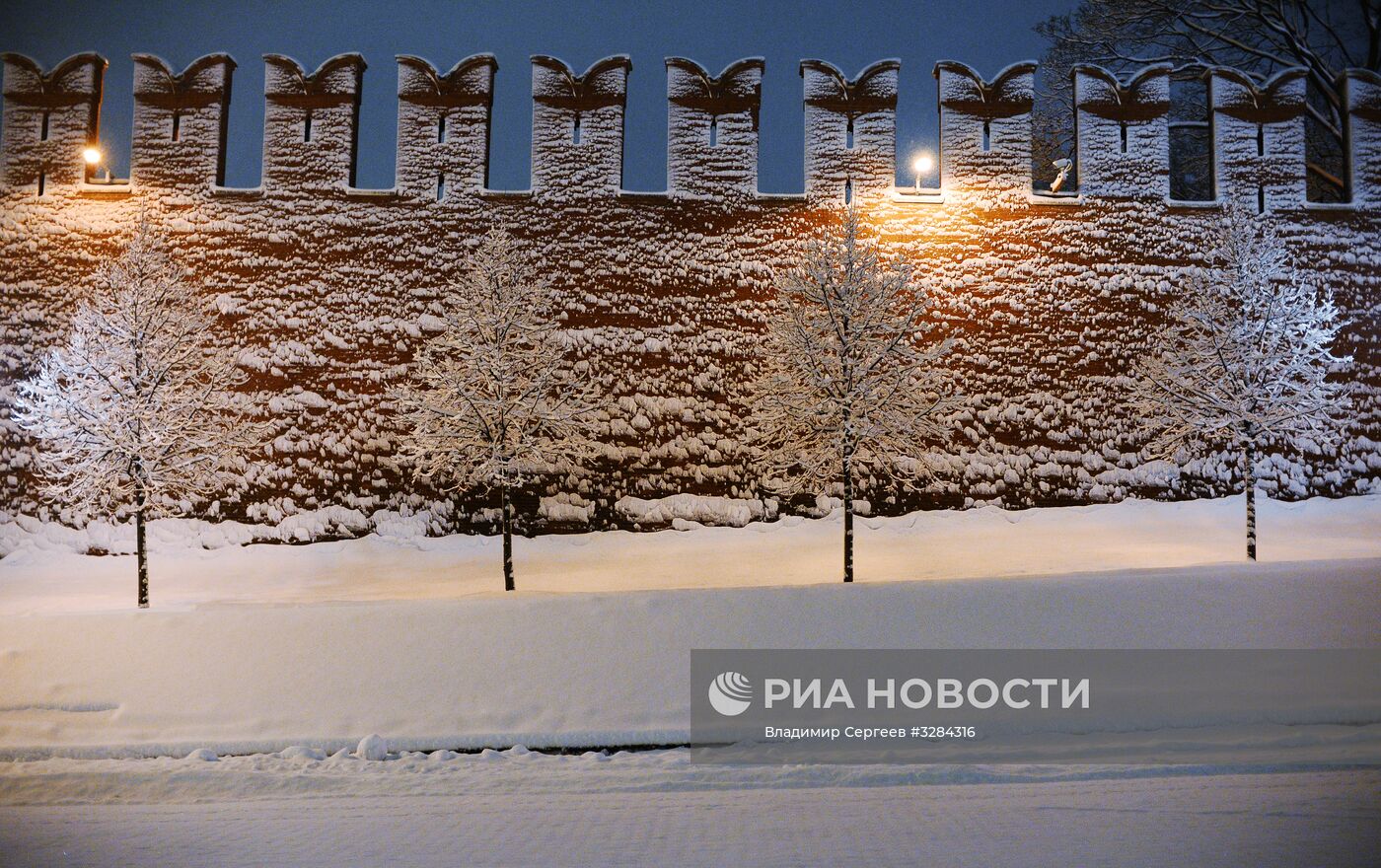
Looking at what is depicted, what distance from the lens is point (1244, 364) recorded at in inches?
359

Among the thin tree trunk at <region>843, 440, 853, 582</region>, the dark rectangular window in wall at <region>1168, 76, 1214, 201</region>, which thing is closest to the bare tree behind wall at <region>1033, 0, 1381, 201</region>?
the dark rectangular window in wall at <region>1168, 76, 1214, 201</region>

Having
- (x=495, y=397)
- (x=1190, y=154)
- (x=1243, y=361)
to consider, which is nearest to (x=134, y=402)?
(x=495, y=397)

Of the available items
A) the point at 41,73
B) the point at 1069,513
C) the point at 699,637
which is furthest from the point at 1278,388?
the point at 41,73

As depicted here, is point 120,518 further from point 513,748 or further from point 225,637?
point 513,748

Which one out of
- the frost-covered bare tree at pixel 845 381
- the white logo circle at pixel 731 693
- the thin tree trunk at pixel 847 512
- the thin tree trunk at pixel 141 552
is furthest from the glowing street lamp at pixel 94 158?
the white logo circle at pixel 731 693

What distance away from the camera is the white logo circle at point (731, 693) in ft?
19.9

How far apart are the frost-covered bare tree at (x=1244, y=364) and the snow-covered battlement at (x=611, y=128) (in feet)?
5.43

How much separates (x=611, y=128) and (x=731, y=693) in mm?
7874

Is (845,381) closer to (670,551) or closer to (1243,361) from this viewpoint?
(670,551)

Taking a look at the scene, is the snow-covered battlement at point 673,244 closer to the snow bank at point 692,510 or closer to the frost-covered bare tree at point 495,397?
the snow bank at point 692,510

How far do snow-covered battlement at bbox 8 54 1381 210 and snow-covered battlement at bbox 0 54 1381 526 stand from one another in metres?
0.03

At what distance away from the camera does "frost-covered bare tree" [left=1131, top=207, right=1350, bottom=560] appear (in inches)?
354

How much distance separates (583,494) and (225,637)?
184 inches

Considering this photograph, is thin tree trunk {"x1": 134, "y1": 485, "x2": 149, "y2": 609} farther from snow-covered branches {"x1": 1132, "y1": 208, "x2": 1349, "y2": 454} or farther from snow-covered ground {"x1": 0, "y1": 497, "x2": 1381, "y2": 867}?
snow-covered branches {"x1": 1132, "y1": 208, "x2": 1349, "y2": 454}
